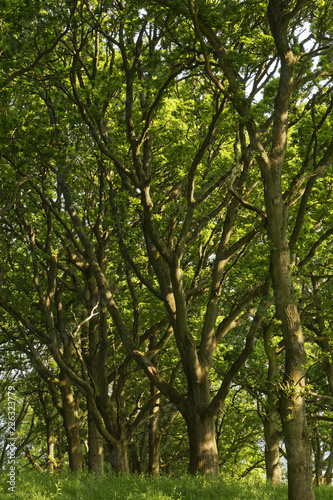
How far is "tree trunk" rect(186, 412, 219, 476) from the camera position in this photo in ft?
39.0

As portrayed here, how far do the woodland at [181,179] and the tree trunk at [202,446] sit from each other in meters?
0.04

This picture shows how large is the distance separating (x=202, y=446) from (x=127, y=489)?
3341 mm

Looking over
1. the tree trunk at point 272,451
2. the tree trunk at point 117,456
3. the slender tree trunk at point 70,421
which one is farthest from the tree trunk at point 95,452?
the tree trunk at point 272,451

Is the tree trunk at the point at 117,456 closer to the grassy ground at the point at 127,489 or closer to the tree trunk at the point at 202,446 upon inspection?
the tree trunk at the point at 202,446

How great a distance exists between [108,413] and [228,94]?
10.2 metres

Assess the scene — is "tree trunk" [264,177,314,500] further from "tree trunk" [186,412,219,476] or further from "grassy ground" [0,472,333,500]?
"tree trunk" [186,412,219,476]

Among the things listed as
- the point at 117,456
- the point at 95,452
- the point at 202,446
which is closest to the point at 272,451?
the point at 95,452

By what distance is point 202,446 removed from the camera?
12102mm

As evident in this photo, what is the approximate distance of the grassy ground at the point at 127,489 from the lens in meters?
8.30

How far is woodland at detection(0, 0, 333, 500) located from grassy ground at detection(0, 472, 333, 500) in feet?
4.80

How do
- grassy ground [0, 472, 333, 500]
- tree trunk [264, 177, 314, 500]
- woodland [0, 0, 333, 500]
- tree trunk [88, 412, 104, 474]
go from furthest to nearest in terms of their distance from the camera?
tree trunk [88, 412, 104, 474], woodland [0, 0, 333, 500], tree trunk [264, 177, 314, 500], grassy ground [0, 472, 333, 500]

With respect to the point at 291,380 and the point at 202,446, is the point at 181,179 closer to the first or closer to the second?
the point at 202,446

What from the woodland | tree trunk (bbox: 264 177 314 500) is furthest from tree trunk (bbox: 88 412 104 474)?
tree trunk (bbox: 264 177 314 500)

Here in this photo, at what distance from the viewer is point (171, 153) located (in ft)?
48.4
